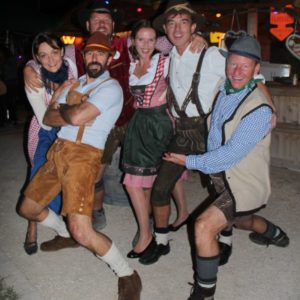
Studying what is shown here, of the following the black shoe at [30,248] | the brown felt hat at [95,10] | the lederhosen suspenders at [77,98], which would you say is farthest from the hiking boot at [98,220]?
the brown felt hat at [95,10]

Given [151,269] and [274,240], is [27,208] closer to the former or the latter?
[151,269]

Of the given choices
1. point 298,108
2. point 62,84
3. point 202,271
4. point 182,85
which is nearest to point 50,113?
point 62,84

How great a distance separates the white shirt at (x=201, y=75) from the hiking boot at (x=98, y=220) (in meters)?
1.55

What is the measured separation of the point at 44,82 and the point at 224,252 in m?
2.12

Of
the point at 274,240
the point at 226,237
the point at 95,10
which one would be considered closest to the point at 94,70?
the point at 95,10

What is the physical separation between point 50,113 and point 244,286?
200 centimetres

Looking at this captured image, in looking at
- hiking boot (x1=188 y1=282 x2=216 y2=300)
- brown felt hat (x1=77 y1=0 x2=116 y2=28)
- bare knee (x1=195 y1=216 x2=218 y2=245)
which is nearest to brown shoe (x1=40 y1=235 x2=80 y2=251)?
hiking boot (x1=188 y1=282 x2=216 y2=300)

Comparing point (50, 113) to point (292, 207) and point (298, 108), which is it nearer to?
point (292, 207)

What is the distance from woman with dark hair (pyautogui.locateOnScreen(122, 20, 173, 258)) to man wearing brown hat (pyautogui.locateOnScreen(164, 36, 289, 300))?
62 centimetres

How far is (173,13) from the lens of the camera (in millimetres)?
3312

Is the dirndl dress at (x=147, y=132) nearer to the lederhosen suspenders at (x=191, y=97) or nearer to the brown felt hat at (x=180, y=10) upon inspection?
the lederhosen suspenders at (x=191, y=97)

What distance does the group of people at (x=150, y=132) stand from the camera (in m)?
2.81

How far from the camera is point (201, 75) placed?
328 centimetres

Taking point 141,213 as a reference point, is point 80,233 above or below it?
above
